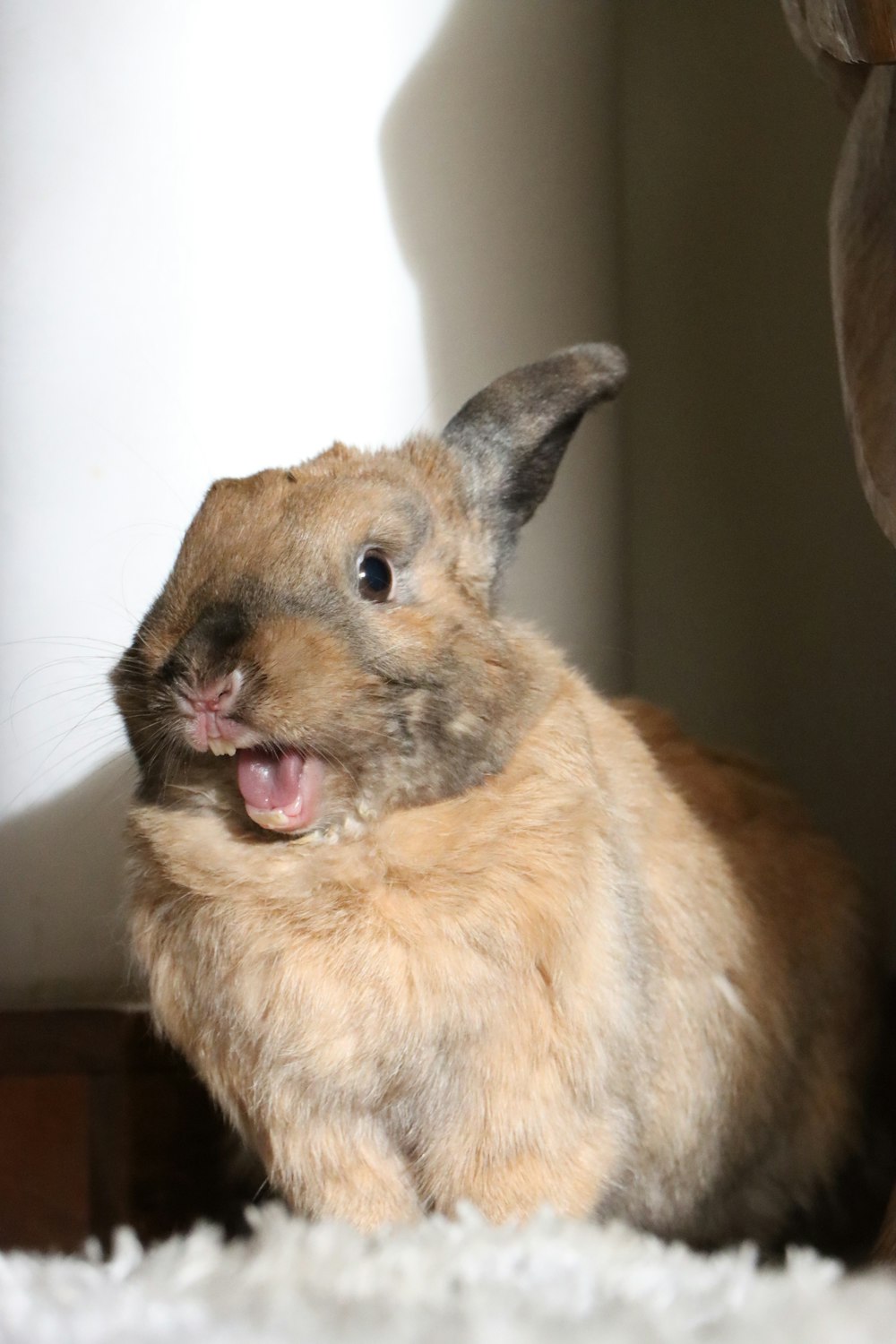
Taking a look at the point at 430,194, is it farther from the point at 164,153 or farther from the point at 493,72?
the point at 164,153

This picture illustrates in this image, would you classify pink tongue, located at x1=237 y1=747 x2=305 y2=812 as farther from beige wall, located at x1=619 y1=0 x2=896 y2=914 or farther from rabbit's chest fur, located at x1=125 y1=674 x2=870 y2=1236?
beige wall, located at x1=619 y1=0 x2=896 y2=914

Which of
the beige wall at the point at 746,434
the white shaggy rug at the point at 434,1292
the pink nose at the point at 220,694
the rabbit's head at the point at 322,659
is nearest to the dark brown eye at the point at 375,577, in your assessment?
the rabbit's head at the point at 322,659

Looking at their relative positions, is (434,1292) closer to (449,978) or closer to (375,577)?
(449,978)

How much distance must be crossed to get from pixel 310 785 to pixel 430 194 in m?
0.78

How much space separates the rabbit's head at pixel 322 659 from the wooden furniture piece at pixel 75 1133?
1.19ft

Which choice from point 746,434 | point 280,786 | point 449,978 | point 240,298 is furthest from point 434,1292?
point 746,434

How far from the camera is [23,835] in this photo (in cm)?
135

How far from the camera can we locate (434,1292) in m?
0.76

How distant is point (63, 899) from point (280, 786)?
1.81ft

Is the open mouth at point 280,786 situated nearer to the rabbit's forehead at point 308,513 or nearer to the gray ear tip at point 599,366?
the rabbit's forehead at point 308,513

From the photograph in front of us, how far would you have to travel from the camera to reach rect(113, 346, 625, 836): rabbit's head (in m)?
0.87

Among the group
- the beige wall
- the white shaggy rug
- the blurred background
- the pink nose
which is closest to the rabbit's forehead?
the pink nose

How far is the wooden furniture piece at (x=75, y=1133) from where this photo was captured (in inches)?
47.7

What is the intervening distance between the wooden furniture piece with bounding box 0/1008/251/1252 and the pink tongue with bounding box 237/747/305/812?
426mm
